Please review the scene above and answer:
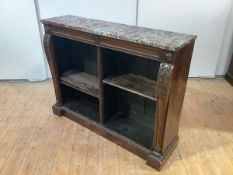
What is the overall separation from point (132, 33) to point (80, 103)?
1.08 metres

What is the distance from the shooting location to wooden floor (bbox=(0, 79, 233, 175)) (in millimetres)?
1663

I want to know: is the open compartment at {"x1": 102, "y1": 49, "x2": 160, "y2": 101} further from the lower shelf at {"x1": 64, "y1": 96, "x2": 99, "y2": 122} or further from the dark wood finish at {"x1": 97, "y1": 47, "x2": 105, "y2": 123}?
the lower shelf at {"x1": 64, "y1": 96, "x2": 99, "y2": 122}

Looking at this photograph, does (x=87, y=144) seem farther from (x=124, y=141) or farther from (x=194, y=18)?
(x=194, y=18)

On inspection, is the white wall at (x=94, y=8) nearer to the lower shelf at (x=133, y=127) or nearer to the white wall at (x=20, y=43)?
the white wall at (x=20, y=43)

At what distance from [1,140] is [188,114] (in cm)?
182

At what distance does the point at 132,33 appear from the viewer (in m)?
1.50

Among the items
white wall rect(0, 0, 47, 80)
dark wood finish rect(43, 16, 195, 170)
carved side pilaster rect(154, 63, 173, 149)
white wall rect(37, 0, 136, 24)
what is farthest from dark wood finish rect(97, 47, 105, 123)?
white wall rect(0, 0, 47, 80)

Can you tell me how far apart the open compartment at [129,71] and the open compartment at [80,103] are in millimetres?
500

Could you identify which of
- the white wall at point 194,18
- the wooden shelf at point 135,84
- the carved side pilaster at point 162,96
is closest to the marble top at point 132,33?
the carved side pilaster at point 162,96

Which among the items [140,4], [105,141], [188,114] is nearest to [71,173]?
[105,141]

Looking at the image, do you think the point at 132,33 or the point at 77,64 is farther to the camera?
A: the point at 77,64

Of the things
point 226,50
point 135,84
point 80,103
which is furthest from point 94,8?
point 226,50

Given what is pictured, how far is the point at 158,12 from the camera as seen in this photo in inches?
107

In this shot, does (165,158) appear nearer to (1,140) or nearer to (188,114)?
(188,114)
